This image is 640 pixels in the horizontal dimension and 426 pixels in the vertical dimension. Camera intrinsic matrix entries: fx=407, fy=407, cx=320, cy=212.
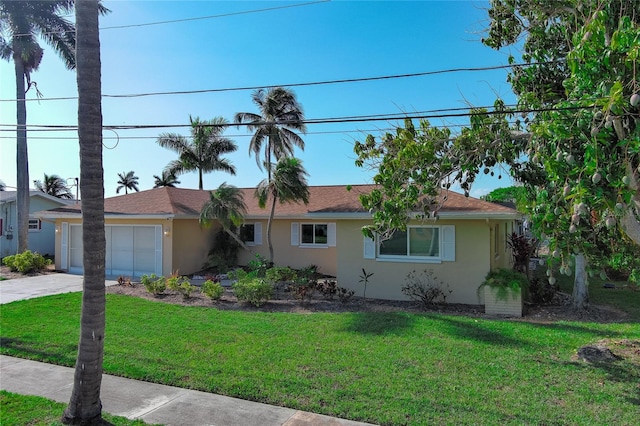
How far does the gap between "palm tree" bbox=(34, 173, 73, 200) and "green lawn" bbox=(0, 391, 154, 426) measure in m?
46.2

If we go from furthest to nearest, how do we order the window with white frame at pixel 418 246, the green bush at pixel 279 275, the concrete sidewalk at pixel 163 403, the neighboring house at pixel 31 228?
the neighboring house at pixel 31 228 → the green bush at pixel 279 275 → the window with white frame at pixel 418 246 → the concrete sidewalk at pixel 163 403

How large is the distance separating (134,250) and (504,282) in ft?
47.6

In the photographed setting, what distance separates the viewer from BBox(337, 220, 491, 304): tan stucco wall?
38.8 ft

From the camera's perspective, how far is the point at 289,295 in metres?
12.9

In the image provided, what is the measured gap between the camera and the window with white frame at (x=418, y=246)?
12.1 m

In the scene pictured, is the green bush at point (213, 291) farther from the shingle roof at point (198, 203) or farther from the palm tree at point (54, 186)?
the palm tree at point (54, 186)

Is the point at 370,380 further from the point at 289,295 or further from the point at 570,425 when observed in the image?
the point at 289,295

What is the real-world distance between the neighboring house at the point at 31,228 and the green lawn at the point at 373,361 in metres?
16.1

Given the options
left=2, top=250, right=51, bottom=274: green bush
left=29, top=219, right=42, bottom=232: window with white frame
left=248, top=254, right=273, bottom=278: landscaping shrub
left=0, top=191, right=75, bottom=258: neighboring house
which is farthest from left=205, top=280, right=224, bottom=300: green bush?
Result: left=29, top=219, right=42, bottom=232: window with white frame

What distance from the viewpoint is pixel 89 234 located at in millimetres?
4660

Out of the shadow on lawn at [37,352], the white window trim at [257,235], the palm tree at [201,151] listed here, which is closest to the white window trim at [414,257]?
the white window trim at [257,235]

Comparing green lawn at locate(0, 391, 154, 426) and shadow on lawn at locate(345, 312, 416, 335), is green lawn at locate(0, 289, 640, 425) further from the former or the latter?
green lawn at locate(0, 391, 154, 426)

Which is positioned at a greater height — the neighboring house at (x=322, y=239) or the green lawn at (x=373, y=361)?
the neighboring house at (x=322, y=239)

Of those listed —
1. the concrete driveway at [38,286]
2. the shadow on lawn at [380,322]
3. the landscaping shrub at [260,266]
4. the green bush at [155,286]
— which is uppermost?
the landscaping shrub at [260,266]
